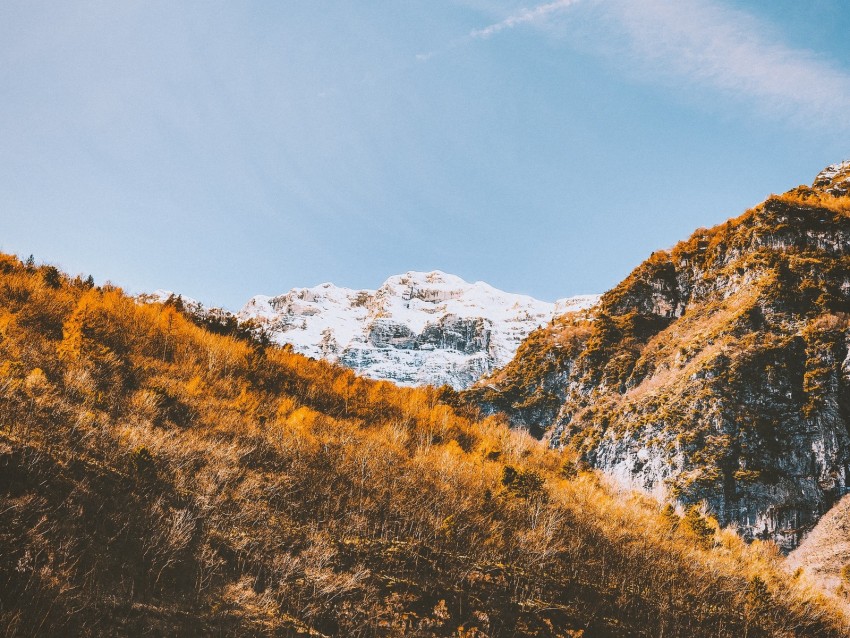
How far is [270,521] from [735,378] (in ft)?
107

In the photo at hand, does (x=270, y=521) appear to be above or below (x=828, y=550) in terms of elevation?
above

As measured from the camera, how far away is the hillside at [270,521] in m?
3.70

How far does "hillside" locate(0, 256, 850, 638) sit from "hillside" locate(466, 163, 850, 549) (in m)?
19.9

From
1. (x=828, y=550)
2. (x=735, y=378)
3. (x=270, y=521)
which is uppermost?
(x=735, y=378)

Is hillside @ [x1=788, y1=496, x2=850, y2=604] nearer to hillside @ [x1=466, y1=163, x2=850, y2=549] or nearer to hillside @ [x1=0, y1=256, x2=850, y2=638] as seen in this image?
hillside @ [x1=466, y1=163, x2=850, y2=549]

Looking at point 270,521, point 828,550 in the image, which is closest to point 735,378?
point 828,550

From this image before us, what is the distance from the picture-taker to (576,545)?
6977 millimetres

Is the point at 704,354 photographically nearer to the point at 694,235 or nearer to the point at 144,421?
the point at 694,235

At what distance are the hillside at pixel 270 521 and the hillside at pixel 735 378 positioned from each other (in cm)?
1989

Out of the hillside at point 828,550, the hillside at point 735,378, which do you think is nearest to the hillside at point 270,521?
the hillside at point 828,550

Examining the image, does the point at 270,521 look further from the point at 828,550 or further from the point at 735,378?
the point at 735,378

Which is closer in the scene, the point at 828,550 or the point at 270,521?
the point at 270,521

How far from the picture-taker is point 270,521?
5.05 meters

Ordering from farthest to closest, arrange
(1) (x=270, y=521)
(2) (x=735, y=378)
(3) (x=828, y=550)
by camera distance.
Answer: (2) (x=735, y=378) < (3) (x=828, y=550) < (1) (x=270, y=521)
